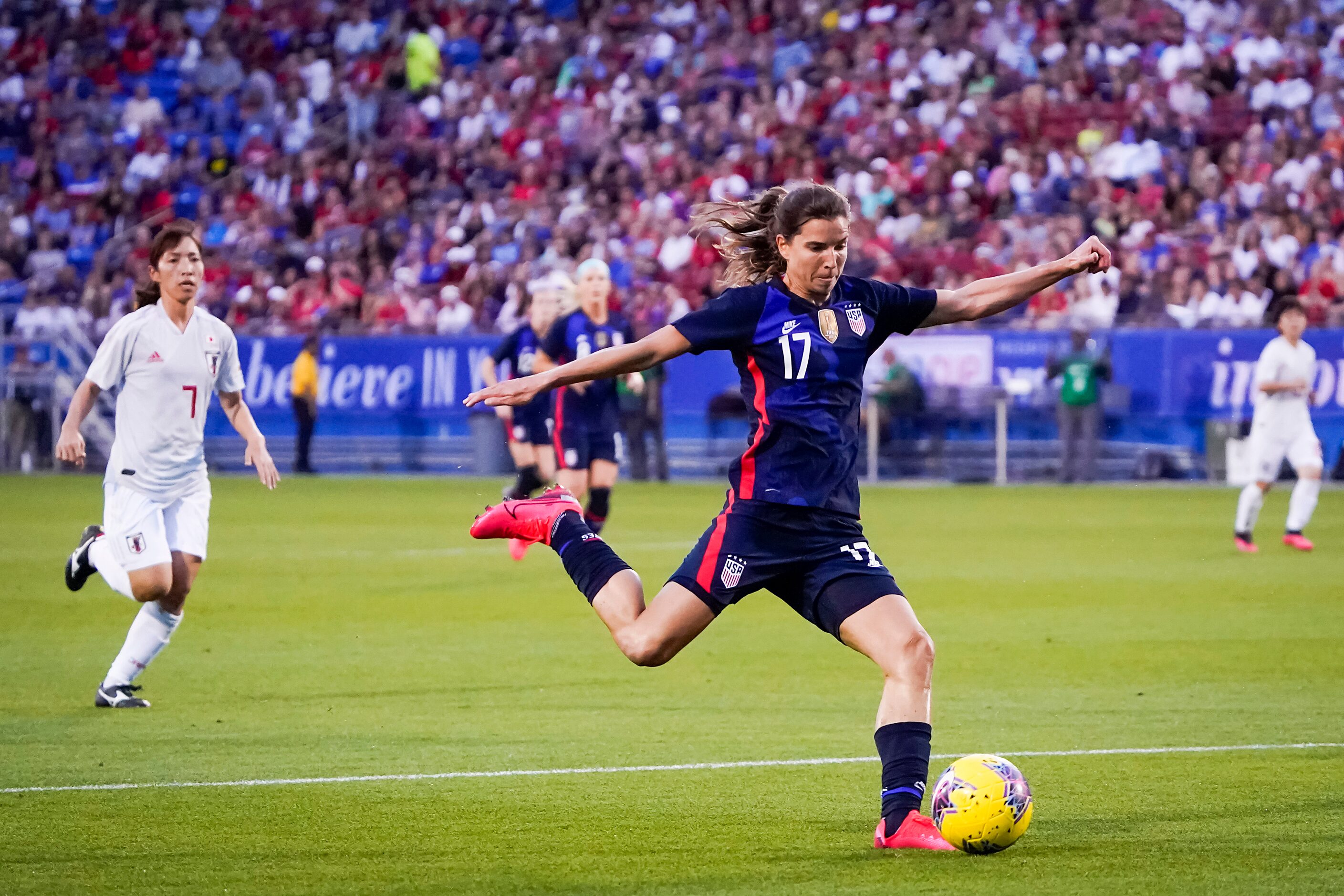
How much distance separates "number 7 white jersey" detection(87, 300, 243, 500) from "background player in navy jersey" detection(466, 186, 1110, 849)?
12.5 ft

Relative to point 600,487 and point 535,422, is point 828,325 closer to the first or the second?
point 600,487

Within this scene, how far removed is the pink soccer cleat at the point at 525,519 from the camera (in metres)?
7.13

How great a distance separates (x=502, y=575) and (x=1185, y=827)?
10303 mm

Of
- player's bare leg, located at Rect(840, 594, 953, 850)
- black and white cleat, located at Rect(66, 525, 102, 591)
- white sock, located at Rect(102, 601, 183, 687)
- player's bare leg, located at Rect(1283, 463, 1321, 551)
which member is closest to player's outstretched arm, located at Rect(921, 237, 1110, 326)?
player's bare leg, located at Rect(840, 594, 953, 850)

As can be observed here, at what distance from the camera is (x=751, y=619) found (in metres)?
13.5

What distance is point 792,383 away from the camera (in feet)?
20.3

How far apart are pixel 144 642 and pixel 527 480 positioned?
317 inches

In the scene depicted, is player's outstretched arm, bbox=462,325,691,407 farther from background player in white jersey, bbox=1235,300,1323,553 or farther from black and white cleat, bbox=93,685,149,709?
background player in white jersey, bbox=1235,300,1323,553

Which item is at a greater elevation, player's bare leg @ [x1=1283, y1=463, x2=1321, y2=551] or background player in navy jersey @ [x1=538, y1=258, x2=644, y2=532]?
background player in navy jersey @ [x1=538, y1=258, x2=644, y2=532]

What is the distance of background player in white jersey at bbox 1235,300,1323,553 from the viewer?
56.5ft

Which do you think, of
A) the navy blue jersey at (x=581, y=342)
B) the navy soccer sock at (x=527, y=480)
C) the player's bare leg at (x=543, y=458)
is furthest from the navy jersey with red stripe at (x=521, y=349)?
the navy blue jersey at (x=581, y=342)

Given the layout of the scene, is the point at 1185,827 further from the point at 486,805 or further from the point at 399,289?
the point at 399,289

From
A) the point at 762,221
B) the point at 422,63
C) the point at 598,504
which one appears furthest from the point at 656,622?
the point at 422,63

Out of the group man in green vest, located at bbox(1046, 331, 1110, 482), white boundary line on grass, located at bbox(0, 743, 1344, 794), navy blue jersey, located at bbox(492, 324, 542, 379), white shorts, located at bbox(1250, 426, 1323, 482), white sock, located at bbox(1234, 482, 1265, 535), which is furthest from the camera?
Answer: man in green vest, located at bbox(1046, 331, 1110, 482)
